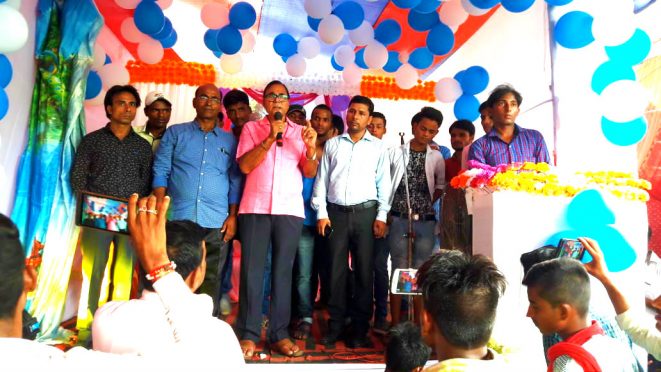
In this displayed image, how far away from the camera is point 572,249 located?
5.98 ft

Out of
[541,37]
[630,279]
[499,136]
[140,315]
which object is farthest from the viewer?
[541,37]

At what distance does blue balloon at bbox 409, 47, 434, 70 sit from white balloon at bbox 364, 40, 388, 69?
1.21 feet

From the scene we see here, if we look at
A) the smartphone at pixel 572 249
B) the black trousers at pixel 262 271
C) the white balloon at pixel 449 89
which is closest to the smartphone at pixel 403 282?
the smartphone at pixel 572 249

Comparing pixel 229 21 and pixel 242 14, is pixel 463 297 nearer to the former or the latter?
pixel 242 14

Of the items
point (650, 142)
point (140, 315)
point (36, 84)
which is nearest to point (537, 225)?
point (650, 142)

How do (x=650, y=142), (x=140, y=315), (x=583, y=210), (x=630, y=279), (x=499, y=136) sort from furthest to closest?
(x=650, y=142), (x=499, y=136), (x=630, y=279), (x=583, y=210), (x=140, y=315)

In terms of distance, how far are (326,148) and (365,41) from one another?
168 cm

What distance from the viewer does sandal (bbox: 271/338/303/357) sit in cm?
287

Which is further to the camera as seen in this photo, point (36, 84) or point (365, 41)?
point (365, 41)

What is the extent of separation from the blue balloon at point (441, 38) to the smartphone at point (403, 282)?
2.74 m

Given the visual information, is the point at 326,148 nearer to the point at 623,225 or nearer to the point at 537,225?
the point at 537,225

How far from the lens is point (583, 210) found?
2717 millimetres

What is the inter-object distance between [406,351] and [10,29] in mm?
2203

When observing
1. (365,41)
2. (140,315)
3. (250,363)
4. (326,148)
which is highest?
(365,41)
